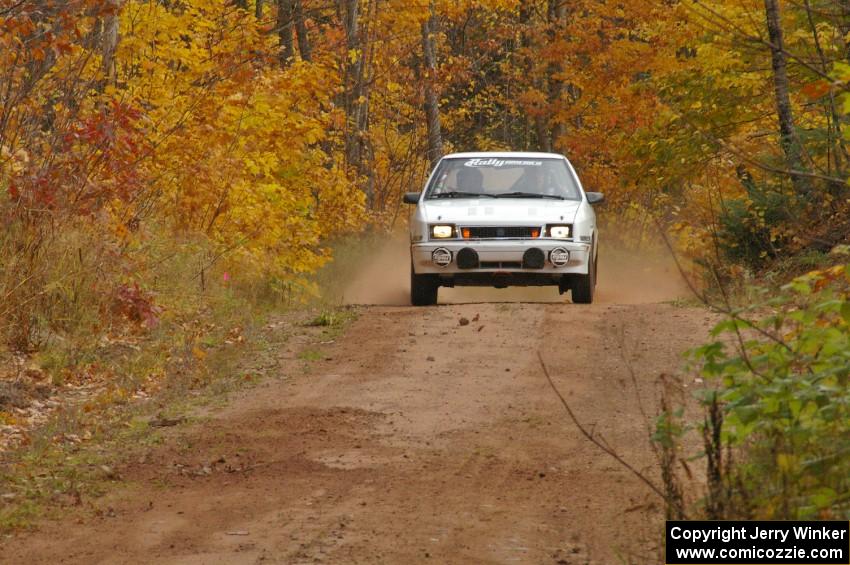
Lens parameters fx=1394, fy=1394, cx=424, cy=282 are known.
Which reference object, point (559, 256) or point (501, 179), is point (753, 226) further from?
point (559, 256)

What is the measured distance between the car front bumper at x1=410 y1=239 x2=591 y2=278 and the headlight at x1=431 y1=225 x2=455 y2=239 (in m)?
0.08

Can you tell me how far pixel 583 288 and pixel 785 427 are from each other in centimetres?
946

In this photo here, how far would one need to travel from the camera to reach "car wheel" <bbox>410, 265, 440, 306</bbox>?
14672 millimetres

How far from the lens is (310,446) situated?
8.13 m

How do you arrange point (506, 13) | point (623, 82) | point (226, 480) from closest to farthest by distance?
point (226, 480)
point (623, 82)
point (506, 13)

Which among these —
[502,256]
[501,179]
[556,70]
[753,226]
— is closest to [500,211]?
[502,256]

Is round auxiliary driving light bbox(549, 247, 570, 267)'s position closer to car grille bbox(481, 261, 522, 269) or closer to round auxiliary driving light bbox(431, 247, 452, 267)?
car grille bbox(481, 261, 522, 269)

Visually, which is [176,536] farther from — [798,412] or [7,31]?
[7,31]

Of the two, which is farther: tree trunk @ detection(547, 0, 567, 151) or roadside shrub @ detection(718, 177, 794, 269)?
tree trunk @ detection(547, 0, 567, 151)

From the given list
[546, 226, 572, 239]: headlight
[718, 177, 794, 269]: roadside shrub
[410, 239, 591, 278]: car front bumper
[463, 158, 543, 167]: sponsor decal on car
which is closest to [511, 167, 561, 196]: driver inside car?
[463, 158, 543, 167]: sponsor decal on car

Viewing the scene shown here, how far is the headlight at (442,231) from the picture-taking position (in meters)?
14.3

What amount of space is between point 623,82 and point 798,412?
26520 mm

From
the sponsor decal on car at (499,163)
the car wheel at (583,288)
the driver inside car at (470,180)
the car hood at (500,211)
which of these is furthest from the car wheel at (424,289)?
the sponsor decal on car at (499,163)

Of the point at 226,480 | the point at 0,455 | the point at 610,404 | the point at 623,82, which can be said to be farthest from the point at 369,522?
the point at 623,82
